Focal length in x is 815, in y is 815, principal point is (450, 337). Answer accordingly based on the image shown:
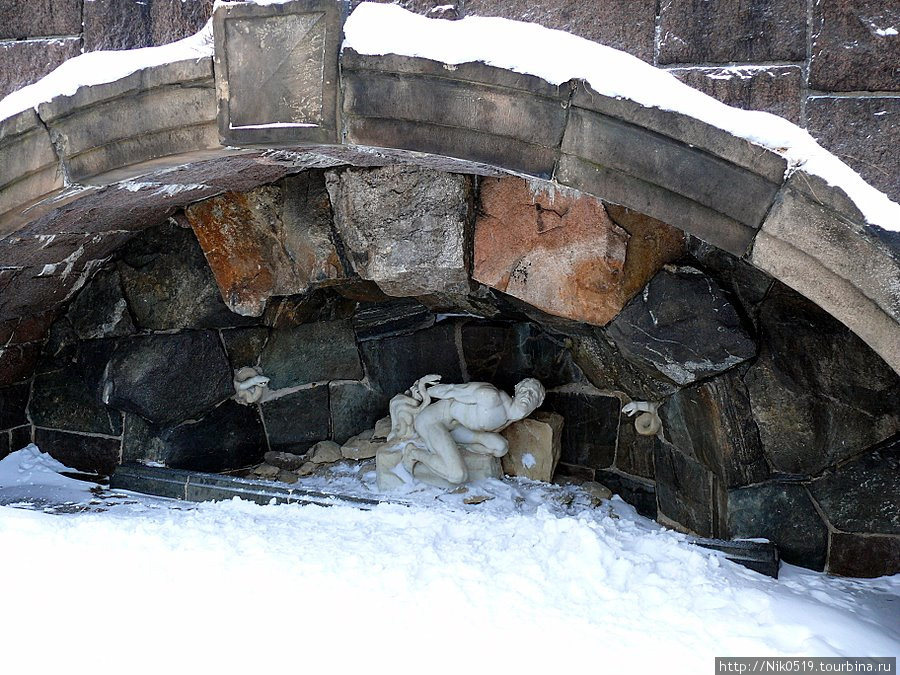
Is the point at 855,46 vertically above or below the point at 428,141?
above

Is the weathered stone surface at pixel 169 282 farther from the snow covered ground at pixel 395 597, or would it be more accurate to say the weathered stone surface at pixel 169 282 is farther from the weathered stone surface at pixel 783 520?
the weathered stone surface at pixel 783 520

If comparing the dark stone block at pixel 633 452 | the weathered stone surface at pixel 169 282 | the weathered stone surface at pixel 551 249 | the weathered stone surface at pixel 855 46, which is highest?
the weathered stone surface at pixel 855 46

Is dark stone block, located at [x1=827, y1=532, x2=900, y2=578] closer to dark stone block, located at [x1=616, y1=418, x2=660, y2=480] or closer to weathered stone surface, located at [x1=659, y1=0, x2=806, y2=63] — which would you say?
dark stone block, located at [x1=616, y1=418, x2=660, y2=480]

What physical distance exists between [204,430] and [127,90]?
1848 millimetres

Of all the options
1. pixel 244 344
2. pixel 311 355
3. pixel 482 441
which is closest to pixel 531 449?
pixel 482 441

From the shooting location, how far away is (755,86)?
1.98 metres

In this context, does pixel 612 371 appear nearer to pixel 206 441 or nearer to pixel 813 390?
pixel 813 390

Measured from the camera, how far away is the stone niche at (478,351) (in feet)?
8.73

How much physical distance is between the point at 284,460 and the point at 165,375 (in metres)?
0.73

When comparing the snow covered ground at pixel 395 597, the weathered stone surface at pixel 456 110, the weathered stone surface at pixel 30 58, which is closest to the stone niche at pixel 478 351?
the snow covered ground at pixel 395 597

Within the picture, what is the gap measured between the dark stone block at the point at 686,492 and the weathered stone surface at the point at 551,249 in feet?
2.69

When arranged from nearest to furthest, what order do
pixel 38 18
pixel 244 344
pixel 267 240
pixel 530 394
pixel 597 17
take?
pixel 597 17 → pixel 38 18 → pixel 267 240 → pixel 530 394 → pixel 244 344

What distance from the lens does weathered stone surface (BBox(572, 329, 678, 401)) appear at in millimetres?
3061

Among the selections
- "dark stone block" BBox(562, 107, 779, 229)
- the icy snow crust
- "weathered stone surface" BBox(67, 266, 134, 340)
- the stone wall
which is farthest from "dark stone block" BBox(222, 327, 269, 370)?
"dark stone block" BBox(562, 107, 779, 229)
